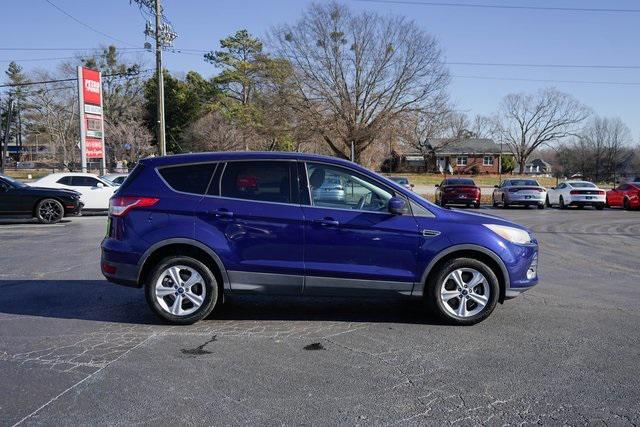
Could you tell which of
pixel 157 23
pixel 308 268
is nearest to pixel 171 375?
pixel 308 268

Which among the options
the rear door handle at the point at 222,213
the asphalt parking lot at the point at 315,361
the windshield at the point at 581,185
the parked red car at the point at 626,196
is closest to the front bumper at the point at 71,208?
the asphalt parking lot at the point at 315,361

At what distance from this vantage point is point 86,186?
2031cm

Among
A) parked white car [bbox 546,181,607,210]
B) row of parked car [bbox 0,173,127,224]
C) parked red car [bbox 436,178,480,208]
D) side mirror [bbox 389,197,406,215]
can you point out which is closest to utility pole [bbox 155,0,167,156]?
row of parked car [bbox 0,173,127,224]

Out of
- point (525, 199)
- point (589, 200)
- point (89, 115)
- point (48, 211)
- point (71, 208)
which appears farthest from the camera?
point (89, 115)

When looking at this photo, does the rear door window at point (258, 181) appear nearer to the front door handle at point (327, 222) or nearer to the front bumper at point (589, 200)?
the front door handle at point (327, 222)

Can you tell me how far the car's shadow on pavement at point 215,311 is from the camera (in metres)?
6.27

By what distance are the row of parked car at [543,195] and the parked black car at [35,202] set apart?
17705 millimetres

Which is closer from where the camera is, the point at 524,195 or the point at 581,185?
the point at 524,195

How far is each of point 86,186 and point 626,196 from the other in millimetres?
24334

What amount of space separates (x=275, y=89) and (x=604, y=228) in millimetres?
34376

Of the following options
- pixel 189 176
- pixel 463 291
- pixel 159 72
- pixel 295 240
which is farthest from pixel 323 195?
pixel 159 72

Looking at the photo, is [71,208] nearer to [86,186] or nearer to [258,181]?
[86,186]

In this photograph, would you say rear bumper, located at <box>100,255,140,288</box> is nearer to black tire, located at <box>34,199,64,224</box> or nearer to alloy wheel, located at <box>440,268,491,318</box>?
alloy wheel, located at <box>440,268,491,318</box>

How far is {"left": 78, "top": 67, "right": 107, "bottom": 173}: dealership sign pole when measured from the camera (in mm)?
27188
